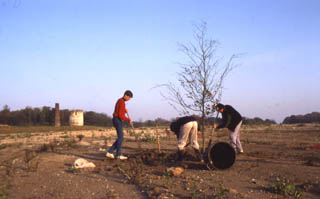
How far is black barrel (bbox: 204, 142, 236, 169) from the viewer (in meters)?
7.20

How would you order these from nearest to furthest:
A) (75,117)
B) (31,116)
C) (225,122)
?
(225,122) < (75,117) < (31,116)

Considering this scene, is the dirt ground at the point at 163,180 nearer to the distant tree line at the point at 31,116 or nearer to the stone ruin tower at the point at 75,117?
the stone ruin tower at the point at 75,117

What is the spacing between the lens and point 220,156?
7414 millimetres

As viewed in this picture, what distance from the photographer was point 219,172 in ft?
23.2

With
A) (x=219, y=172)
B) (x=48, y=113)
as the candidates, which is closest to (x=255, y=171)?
(x=219, y=172)

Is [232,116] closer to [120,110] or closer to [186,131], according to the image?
[186,131]

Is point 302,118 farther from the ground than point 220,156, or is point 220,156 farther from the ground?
point 302,118

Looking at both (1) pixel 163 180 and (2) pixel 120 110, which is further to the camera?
(2) pixel 120 110

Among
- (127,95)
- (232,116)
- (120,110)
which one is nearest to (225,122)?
(232,116)

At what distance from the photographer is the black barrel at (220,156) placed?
7.20 m

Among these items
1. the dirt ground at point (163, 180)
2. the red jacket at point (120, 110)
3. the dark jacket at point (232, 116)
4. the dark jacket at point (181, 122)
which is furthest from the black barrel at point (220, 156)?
the red jacket at point (120, 110)

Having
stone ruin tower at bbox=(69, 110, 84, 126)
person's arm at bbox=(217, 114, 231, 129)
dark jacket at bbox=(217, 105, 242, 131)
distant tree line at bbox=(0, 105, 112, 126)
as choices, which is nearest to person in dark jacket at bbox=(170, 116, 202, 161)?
person's arm at bbox=(217, 114, 231, 129)

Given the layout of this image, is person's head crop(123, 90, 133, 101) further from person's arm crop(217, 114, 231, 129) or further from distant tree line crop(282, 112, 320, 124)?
distant tree line crop(282, 112, 320, 124)

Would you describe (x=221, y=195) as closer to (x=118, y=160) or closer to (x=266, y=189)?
(x=266, y=189)
